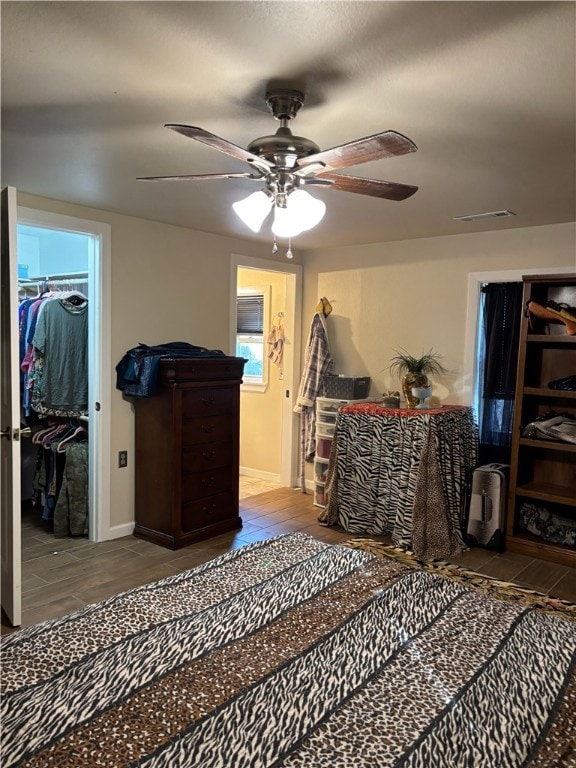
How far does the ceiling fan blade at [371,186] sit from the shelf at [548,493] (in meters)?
2.54

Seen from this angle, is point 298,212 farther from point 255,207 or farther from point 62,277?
point 62,277

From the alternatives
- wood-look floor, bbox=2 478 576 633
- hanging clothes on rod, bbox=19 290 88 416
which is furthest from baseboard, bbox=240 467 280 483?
hanging clothes on rod, bbox=19 290 88 416

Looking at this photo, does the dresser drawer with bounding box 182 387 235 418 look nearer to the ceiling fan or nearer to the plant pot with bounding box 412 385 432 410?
the plant pot with bounding box 412 385 432 410

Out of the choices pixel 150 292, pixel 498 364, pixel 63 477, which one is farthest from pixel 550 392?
pixel 63 477

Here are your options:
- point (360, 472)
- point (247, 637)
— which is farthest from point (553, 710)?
point (360, 472)

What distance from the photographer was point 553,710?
131 cm

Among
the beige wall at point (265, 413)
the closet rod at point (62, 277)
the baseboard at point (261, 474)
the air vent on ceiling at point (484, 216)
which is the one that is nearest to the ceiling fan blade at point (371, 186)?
the air vent on ceiling at point (484, 216)

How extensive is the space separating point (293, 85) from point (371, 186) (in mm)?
501

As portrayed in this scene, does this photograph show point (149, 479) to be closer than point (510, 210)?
No

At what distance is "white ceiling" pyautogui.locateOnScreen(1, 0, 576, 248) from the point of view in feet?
5.00

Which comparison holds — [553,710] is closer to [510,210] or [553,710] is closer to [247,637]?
[247,637]

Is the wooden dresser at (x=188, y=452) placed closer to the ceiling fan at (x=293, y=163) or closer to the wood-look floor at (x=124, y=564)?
the wood-look floor at (x=124, y=564)

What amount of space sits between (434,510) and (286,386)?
2.14 m

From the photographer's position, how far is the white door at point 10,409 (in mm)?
2621
